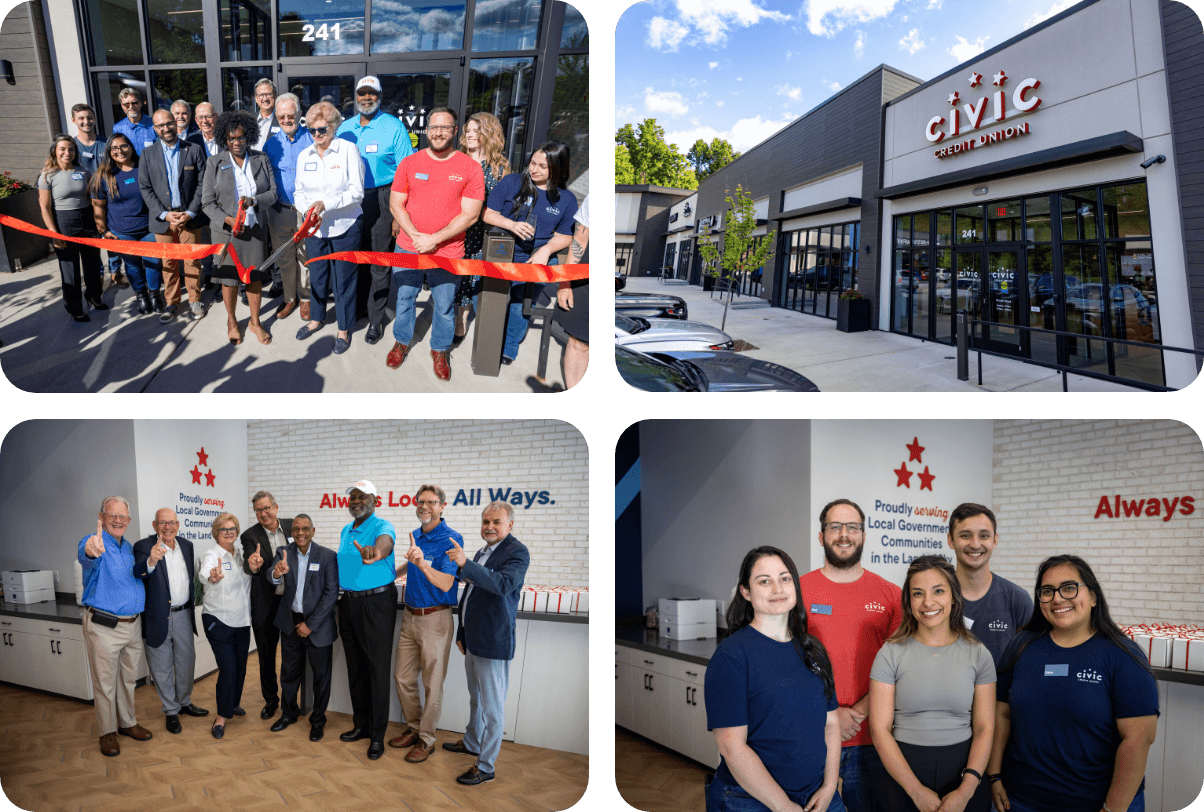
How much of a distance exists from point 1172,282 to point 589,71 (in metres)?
2.25

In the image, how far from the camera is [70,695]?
3.96 meters

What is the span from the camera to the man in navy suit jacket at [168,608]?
3750 mm

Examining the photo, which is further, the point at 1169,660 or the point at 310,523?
the point at 310,523

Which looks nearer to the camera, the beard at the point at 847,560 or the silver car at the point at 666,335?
the silver car at the point at 666,335

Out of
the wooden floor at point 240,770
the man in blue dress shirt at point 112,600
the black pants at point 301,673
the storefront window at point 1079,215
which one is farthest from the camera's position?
the man in blue dress shirt at point 112,600

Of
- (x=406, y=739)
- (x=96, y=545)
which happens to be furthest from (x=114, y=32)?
(x=406, y=739)

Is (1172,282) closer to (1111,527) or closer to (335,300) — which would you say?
(1111,527)

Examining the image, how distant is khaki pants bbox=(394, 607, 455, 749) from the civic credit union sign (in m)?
3.01

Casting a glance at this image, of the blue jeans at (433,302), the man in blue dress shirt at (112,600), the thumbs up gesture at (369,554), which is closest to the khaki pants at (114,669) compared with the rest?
the man in blue dress shirt at (112,600)

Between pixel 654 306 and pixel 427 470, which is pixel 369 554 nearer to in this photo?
pixel 427 470

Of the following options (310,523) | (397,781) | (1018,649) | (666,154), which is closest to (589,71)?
(666,154)

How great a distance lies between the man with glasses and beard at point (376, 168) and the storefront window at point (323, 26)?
6.5 inches

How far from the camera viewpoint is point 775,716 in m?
2.76

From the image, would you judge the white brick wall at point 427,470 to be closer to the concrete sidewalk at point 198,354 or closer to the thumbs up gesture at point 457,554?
the thumbs up gesture at point 457,554
